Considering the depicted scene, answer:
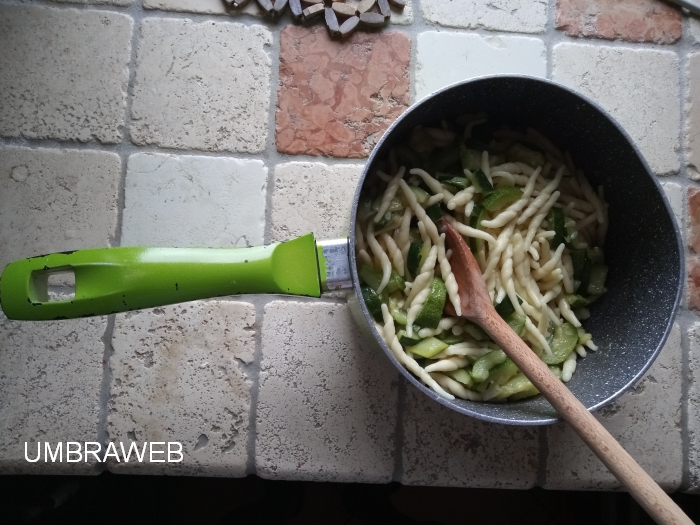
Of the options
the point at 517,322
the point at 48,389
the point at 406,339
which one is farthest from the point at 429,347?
the point at 48,389

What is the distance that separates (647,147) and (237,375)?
32.2 inches

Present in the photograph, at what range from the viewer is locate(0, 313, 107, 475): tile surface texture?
859 mm

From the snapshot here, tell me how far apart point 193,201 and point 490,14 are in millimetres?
624

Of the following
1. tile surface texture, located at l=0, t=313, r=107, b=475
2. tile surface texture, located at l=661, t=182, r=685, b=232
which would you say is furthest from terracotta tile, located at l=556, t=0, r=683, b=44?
tile surface texture, located at l=0, t=313, r=107, b=475

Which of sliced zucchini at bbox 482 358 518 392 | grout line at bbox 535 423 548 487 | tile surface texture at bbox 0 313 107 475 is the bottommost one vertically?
grout line at bbox 535 423 548 487

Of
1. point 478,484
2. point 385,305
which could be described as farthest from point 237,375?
point 478,484

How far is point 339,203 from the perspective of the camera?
3.02 feet

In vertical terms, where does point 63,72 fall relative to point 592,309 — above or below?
above

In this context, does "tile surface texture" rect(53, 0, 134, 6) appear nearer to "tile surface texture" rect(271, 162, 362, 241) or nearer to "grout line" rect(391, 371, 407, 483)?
"tile surface texture" rect(271, 162, 362, 241)

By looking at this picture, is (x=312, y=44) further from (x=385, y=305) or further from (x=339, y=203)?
(x=385, y=305)

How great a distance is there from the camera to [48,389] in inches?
34.4

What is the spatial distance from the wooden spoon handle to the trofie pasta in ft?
0.27

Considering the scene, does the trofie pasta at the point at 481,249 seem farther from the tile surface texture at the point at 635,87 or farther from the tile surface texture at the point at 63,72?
the tile surface texture at the point at 63,72

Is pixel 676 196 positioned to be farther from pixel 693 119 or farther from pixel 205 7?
pixel 205 7
